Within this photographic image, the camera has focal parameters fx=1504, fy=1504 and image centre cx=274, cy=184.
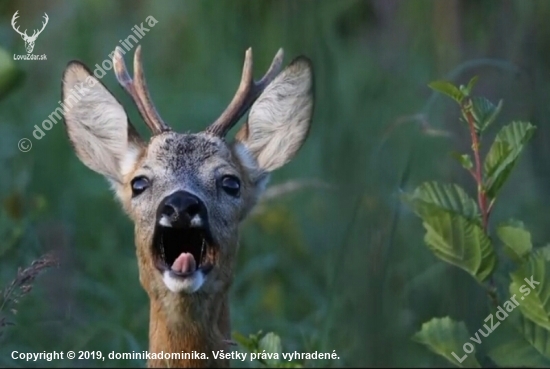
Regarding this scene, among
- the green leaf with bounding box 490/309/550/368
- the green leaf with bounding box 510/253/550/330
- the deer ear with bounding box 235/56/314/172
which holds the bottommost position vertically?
the green leaf with bounding box 490/309/550/368

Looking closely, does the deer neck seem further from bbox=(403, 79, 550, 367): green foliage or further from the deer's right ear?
bbox=(403, 79, 550, 367): green foliage

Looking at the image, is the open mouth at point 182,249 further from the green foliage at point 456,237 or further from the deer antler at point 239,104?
the green foliage at point 456,237

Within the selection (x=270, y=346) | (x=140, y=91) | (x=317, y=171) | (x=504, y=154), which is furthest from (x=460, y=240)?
(x=317, y=171)

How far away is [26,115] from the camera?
6.42m

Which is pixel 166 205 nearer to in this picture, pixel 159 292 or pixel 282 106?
pixel 159 292

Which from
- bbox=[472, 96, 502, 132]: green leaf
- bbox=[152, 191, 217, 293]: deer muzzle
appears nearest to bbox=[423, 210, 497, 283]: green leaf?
bbox=[472, 96, 502, 132]: green leaf

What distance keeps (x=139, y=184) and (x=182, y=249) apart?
0.98 ft

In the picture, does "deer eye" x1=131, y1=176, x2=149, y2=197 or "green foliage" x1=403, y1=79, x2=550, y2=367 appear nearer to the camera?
"green foliage" x1=403, y1=79, x2=550, y2=367

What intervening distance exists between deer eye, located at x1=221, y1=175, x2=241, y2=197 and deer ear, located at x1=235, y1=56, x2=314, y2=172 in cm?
20

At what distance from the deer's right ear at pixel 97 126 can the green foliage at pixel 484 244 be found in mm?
1000

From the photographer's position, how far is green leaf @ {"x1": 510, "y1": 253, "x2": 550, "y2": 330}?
11.8 ft

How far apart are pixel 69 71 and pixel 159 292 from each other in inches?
28.3

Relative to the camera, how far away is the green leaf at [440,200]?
369cm

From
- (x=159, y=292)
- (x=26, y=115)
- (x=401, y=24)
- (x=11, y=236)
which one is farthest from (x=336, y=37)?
(x=159, y=292)
